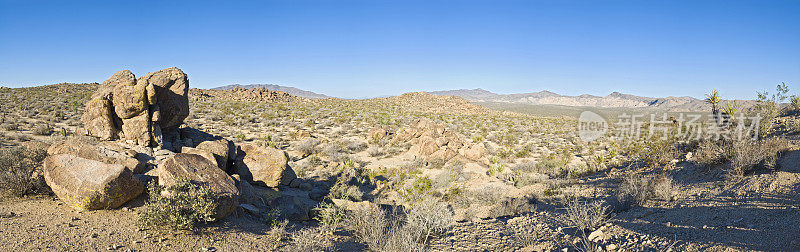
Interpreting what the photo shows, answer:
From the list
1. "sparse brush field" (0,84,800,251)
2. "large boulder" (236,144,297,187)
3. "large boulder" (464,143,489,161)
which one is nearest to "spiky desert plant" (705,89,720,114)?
"sparse brush field" (0,84,800,251)

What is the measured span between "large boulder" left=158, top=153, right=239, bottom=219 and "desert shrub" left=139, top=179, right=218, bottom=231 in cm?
15

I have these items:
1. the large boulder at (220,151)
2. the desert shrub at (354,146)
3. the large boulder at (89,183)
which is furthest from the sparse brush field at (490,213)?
the desert shrub at (354,146)

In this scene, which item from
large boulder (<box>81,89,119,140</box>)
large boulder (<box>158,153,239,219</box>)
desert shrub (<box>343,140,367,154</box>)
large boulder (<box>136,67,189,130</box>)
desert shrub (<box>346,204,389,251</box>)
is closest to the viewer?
large boulder (<box>158,153,239,219</box>)

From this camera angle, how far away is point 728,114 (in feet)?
38.7

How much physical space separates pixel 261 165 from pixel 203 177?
2423 millimetres

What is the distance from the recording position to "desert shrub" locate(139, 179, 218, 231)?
15.5 ft

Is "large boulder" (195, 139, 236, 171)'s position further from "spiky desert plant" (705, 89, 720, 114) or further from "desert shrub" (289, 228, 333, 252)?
"spiky desert plant" (705, 89, 720, 114)

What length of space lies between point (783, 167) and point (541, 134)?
17731 millimetres

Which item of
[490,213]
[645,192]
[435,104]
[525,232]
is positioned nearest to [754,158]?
[645,192]

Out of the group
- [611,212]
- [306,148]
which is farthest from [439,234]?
[306,148]

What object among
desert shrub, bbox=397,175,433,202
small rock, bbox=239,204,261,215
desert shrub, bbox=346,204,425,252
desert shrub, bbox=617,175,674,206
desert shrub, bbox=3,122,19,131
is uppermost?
desert shrub, bbox=3,122,19,131

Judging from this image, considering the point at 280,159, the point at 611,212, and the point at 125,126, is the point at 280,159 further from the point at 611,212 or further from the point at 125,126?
the point at 611,212

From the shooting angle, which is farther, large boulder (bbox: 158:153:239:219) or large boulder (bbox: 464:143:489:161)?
large boulder (bbox: 464:143:489:161)

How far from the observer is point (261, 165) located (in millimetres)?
8141
